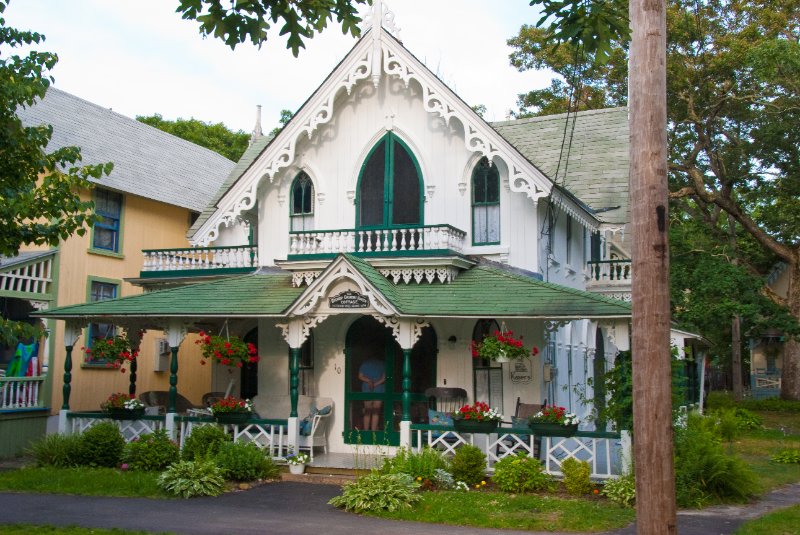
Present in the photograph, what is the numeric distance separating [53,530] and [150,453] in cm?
506

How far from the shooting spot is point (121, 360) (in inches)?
726

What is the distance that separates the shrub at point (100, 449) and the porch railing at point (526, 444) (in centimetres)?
561

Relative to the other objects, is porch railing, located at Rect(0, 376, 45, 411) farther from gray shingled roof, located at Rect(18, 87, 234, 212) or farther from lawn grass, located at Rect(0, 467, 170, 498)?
gray shingled roof, located at Rect(18, 87, 234, 212)

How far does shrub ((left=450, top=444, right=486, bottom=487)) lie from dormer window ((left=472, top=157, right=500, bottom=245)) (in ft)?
16.3

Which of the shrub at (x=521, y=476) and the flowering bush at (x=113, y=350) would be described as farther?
the flowering bush at (x=113, y=350)

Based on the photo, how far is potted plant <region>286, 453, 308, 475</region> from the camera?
16.0 m

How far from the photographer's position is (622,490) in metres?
13.2

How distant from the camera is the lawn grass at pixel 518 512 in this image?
1177 cm

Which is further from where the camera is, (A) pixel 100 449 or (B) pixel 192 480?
(A) pixel 100 449

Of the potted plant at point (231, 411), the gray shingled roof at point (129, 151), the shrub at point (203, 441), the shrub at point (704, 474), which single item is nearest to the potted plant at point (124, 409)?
the shrub at point (203, 441)

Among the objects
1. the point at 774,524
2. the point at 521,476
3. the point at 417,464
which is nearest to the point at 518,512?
the point at 521,476

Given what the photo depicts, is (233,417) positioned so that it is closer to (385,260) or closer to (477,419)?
(385,260)

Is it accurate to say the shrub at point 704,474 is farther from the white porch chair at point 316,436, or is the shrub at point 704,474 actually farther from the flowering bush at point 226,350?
the flowering bush at point 226,350

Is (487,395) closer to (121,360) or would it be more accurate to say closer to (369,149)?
(369,149)
